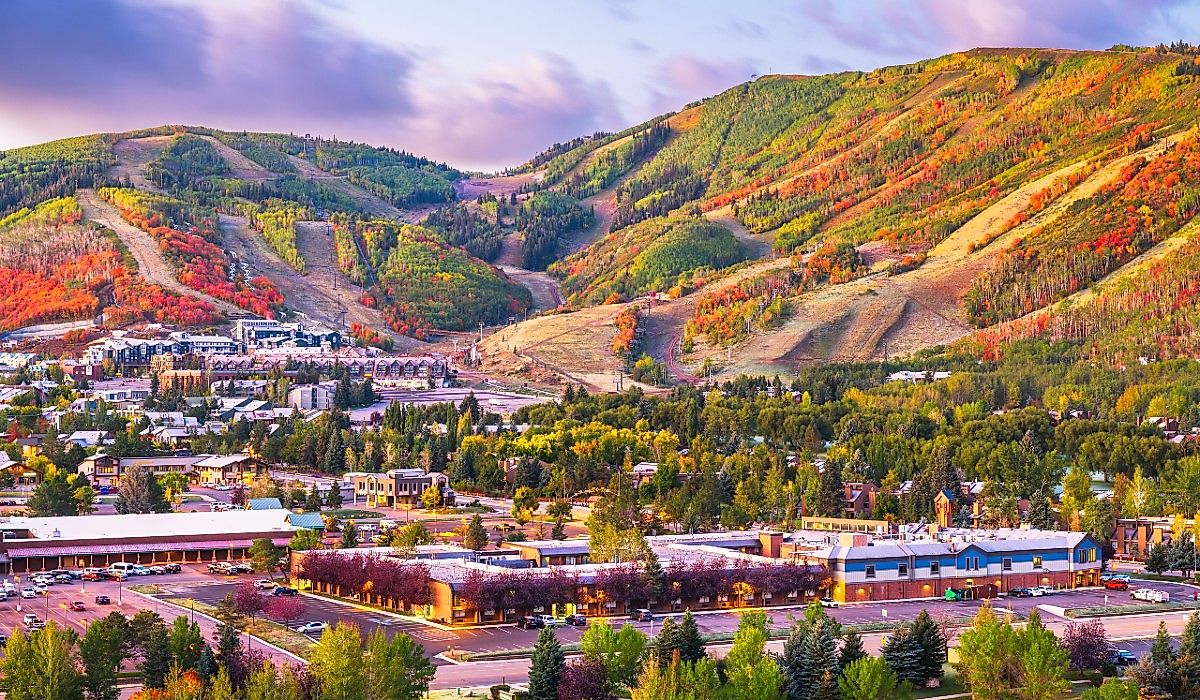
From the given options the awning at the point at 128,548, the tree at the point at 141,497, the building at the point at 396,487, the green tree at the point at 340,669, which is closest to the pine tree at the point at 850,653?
the green tree at the point at 340,669

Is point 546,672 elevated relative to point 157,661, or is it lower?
lower

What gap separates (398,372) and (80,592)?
95.8m

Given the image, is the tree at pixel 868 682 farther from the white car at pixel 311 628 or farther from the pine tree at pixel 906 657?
the white car at pixel 311 628

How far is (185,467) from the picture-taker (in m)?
108

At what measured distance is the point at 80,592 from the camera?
6525cm

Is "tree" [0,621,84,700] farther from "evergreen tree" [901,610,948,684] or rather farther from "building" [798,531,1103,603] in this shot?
"building" [798,531,1103,603]

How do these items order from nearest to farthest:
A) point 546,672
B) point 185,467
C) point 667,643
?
point 546,672
point 667,643
point 185,467

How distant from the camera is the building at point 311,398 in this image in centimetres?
13775

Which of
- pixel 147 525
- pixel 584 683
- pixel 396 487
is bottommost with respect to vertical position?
pixel 584 683

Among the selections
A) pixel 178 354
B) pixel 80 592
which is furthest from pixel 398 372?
pixel 80 592

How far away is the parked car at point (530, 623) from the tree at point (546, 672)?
41.4 feet

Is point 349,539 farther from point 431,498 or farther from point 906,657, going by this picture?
point 906,657

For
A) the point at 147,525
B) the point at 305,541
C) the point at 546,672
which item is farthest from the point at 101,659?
the point at 147,525

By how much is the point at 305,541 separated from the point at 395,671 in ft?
93.9
